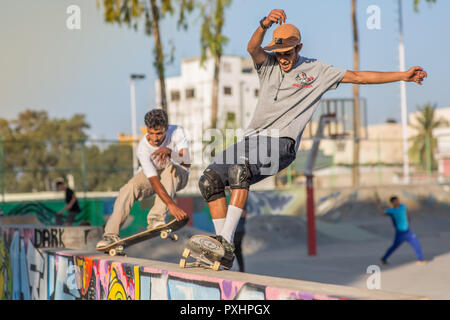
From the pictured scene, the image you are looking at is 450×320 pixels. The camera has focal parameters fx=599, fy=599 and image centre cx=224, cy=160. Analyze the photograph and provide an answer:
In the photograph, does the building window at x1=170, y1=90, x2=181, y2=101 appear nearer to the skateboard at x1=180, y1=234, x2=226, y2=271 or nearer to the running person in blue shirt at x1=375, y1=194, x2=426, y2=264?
the running person in blue shirt at x1=375, y1=194, x2=426, y2=264

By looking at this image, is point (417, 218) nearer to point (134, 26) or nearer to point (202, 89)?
point (134, 26)

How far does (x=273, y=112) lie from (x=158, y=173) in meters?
2.41

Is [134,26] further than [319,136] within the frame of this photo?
Yes

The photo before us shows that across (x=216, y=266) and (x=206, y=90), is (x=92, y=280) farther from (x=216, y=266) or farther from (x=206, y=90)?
(x=206, y=90)

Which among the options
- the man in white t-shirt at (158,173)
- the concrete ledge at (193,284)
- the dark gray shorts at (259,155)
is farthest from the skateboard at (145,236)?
the dark gray shorts at (259,155)

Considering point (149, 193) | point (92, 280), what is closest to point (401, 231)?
point (149, 193)

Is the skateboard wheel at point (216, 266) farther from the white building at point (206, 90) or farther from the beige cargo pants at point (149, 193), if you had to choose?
the white building at point (206, 90)

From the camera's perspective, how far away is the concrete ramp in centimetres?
328

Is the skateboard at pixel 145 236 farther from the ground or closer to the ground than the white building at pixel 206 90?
closer to the ground

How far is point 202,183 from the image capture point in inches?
182

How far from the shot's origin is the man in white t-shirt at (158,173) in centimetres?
641

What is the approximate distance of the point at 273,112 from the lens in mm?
4719
